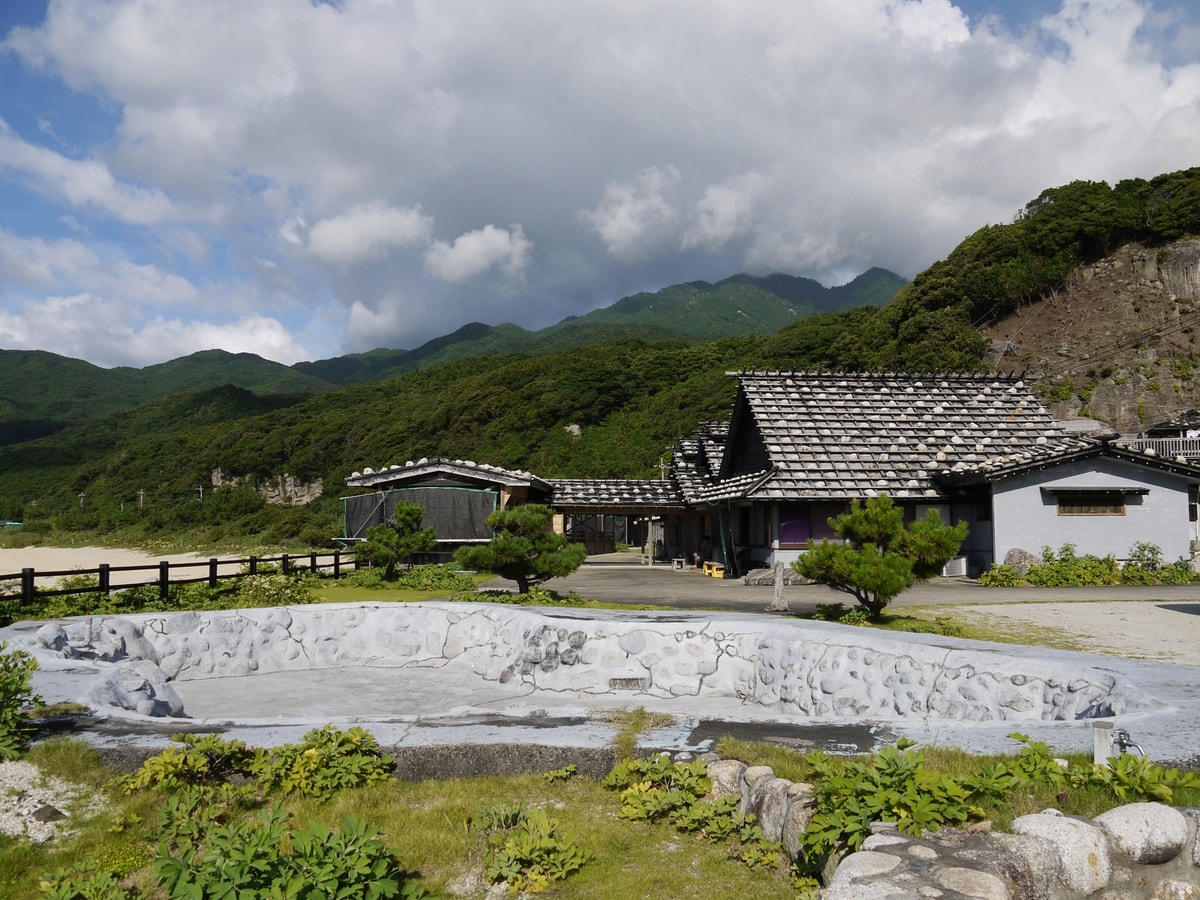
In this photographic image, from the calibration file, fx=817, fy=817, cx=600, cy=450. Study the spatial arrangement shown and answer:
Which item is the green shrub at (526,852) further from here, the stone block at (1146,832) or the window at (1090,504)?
the window at (1090,504)

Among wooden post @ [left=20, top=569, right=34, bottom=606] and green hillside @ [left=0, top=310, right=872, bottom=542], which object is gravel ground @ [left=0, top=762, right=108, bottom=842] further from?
green hillside @ [left=0, top=310, right=872, bottom=542]

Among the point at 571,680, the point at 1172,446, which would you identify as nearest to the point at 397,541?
the point at 571,680

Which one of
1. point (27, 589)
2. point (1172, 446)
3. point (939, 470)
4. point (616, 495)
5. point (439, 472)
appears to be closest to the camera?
Result: point (27, 589)

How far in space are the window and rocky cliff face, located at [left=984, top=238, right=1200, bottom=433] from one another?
28657mm

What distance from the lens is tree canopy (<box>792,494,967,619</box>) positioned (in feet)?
40.1

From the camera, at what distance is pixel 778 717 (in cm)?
633

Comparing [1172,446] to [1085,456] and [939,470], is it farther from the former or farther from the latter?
[939,470]

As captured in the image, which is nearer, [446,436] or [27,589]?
[27,589]

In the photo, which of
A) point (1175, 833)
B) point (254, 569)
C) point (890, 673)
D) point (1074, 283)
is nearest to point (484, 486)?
point (254, 569)

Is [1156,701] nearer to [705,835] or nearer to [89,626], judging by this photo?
[705,835]

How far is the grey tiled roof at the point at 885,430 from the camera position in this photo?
23.6 metres

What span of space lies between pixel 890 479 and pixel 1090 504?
5108mm

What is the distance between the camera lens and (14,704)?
6.05 m

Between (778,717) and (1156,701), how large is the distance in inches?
→ 111
